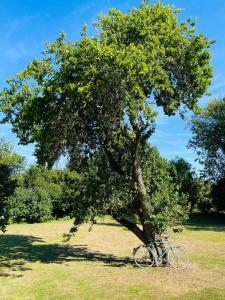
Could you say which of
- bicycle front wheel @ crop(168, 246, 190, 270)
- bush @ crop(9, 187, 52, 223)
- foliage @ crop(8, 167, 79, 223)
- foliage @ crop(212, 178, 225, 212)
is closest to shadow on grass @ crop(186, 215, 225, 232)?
foliage @ crop(212, 178, 225, 212)

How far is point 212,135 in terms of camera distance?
171 ft

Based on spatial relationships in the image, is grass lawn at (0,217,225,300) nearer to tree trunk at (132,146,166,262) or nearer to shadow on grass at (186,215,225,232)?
tree trunk at (132,146,166,262)

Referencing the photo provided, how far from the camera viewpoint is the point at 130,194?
22031mm

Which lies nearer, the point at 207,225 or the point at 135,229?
the point at 135,229

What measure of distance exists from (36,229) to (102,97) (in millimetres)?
25085

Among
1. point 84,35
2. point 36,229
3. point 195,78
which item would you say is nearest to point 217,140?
point 36,229

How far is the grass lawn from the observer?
15.9m

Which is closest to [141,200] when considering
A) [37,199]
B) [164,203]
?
[164,203]

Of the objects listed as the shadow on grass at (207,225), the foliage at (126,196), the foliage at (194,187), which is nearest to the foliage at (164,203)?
the foliage at (126,196)

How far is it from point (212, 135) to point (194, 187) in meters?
12.4

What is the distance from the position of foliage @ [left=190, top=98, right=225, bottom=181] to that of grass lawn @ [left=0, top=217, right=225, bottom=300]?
21741 mm

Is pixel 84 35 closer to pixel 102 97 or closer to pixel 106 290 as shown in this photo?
pixel 102 97

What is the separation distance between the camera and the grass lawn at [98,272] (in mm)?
15898

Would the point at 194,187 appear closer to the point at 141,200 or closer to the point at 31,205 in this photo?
the point at 31,205
